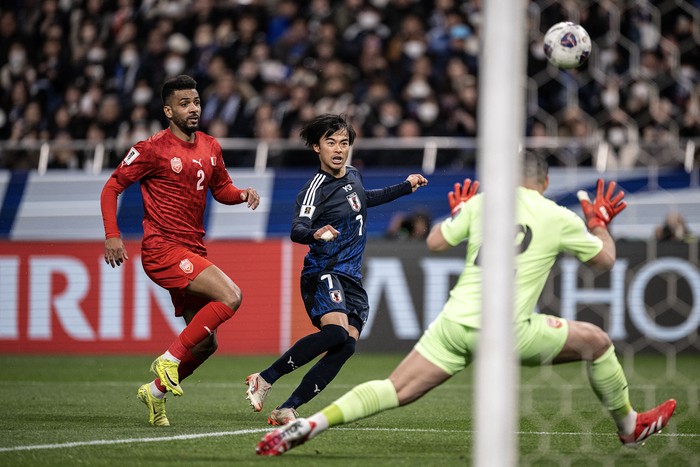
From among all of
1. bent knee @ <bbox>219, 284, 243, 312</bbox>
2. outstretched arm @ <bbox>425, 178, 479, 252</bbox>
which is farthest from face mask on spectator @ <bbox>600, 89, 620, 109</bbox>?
outstretched arm @ <bbox>425, 178, 479, 252</bbox>

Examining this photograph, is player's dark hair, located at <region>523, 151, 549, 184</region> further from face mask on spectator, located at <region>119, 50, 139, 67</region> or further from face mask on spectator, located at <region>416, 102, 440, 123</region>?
face mask on spectator, located at <region>119, 50, 139, 67</region>

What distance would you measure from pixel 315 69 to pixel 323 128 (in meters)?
8.05

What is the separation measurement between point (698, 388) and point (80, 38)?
10.6 m

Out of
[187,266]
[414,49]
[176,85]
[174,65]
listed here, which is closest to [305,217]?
[187,266]

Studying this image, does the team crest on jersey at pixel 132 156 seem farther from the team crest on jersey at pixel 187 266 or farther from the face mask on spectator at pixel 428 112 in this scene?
the face mask on spectator at pixel 428 112

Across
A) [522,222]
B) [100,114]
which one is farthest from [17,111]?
[522,222]

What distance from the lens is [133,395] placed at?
8898mm

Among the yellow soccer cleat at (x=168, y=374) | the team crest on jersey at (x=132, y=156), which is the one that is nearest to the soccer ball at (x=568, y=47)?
the team crest on jersey at (x=132, y=156)

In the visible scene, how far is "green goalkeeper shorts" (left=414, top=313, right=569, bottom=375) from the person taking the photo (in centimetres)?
537

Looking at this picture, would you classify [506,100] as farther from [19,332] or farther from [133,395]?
[19,332]

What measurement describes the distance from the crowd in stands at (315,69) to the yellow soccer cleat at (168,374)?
6592mm

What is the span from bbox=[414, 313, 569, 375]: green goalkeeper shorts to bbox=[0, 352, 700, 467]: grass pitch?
0.51 m

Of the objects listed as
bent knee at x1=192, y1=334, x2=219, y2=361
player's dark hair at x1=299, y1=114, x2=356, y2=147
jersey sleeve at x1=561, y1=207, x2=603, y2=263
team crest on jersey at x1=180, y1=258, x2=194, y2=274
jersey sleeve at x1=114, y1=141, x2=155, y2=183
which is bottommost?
bent knee at x1=192, y1=334, x2=219, y2=361

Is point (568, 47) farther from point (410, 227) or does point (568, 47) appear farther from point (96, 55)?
point (96, 55)
